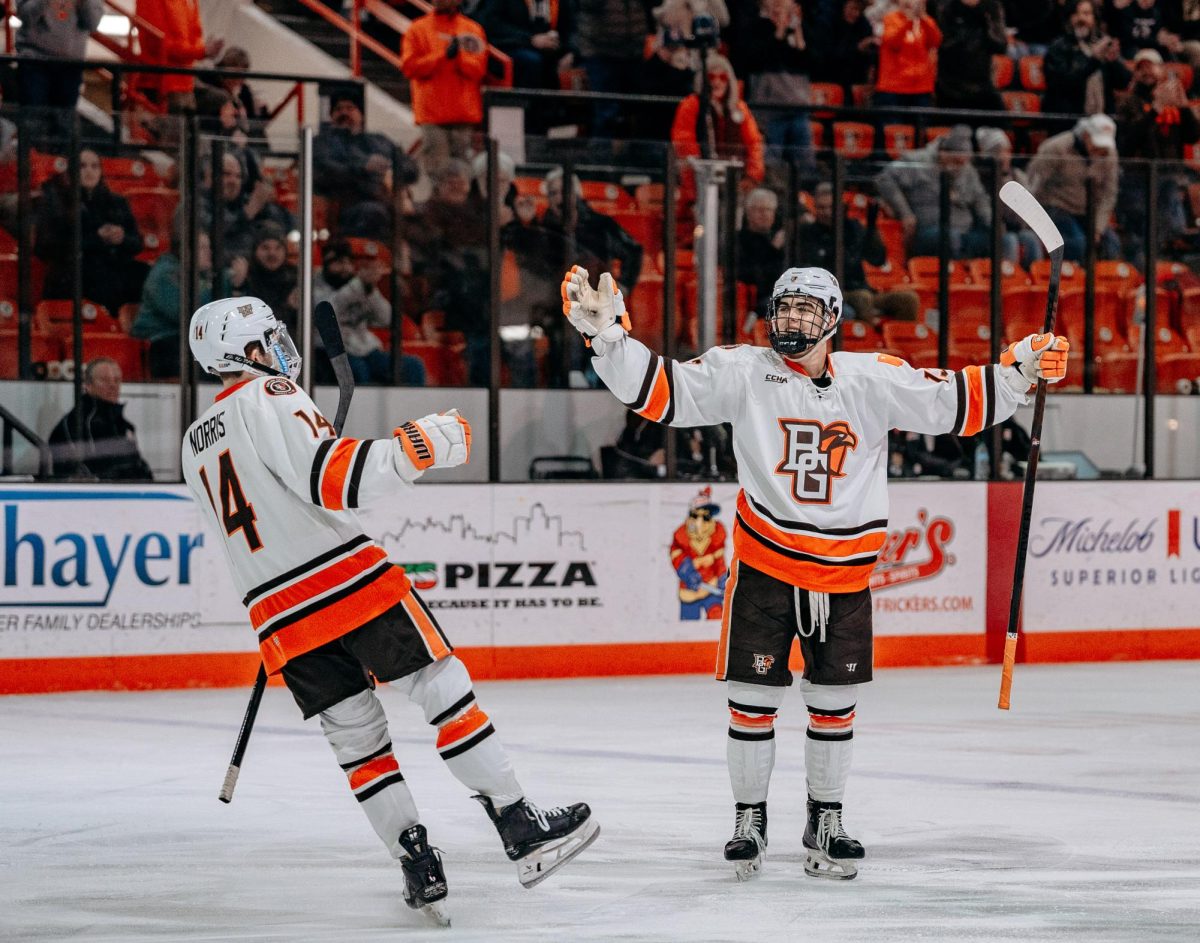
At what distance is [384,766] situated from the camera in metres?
4.16

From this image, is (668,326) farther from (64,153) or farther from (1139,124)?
(1139,124)

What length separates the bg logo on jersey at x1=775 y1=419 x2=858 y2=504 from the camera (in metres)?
4.69

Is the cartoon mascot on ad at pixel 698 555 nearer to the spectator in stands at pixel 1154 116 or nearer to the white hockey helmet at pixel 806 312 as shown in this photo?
the spectator in stands at pixel 1154 116

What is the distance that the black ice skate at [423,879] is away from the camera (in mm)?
4047

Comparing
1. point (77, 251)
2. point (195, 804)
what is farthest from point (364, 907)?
point (77, 251)

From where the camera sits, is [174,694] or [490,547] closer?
[174,694]

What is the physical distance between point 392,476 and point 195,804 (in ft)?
6.96

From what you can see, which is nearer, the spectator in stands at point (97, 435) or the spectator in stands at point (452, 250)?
the spectator in stands at point (97, 435)

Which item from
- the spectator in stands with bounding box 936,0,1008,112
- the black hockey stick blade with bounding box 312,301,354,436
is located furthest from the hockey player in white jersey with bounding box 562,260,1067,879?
the spectator in stands with bounding box 936,0,1008,112

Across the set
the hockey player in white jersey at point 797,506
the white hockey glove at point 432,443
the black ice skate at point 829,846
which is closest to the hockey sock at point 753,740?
the hockey player in white jersey at point 797,506

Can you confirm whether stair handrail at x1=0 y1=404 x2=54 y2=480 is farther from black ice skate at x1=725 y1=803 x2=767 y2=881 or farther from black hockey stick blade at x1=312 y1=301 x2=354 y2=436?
black ice skate at x1=725 y1=803 x2=767 y2=881

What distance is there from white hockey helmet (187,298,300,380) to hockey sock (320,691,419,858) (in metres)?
0.79

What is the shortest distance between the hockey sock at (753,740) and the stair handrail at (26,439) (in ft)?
14.9

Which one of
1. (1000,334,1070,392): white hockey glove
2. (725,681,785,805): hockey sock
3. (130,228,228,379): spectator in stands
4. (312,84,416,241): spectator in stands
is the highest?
(312,84,416,241): spectator in stands
